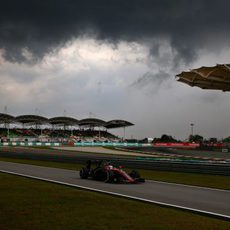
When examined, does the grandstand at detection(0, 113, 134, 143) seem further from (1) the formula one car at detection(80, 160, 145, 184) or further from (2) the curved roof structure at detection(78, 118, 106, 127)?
(1) the formula one car at detection(80, 160, 145, 184)

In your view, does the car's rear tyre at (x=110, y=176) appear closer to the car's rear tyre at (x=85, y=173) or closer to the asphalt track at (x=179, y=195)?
the asphalt track at (x=179, y=195)

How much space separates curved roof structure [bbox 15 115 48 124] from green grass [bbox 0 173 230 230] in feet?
291

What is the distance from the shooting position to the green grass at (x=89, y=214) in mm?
7496

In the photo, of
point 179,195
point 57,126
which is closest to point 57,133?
point 57,126

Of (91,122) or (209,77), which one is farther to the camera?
(91,122)

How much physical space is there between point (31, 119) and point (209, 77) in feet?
261

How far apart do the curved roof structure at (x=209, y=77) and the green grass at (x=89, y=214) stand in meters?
13.9

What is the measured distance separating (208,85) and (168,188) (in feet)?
46.8

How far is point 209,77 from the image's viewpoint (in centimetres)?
2456

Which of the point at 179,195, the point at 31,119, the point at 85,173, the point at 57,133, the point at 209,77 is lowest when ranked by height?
the point at 179,195

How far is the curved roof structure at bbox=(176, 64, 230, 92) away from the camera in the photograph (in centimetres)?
2333

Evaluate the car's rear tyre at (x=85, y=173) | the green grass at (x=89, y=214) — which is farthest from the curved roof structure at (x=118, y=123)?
the green grass at (x=89, y=214)

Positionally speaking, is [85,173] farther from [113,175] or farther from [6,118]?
[6,118]

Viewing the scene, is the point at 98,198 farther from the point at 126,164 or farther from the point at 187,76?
the point at 187,76
